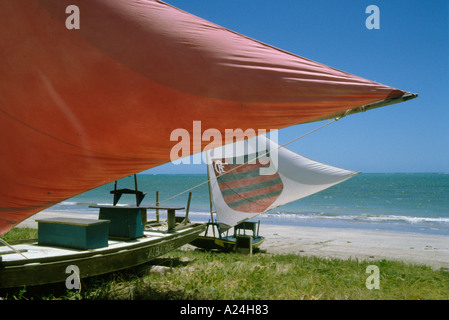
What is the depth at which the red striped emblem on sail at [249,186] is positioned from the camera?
1230 cm

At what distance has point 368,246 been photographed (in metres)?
14.6

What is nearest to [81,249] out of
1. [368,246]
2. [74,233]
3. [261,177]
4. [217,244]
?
[74,233]

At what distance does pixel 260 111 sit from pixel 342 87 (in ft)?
2.73

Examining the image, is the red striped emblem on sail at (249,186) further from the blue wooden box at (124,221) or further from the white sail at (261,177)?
the blue wooden box at (124,221)

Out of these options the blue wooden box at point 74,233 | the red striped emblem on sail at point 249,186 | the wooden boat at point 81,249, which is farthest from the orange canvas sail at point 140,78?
the red striped emblem on sail at point 249,186

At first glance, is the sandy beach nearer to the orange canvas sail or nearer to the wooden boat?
the wooden boat

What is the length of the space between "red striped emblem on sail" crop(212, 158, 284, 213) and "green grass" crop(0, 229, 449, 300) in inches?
180

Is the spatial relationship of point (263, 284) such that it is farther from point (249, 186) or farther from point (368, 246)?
point (368, 246)

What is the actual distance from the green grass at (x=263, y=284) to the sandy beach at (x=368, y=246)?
4.41 metres

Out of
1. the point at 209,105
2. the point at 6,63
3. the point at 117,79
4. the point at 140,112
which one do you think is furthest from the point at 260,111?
the point at 6,63

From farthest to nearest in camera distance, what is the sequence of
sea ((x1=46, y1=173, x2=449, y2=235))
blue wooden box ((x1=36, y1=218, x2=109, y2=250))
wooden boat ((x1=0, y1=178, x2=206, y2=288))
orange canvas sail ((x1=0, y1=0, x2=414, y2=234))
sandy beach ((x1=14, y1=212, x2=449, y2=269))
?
sea ((x1=46, y1=173, x2=449, y2=235)) < sandy beach ((x1=14, y1=212, x2=449, y2=269)) < blue wooden box ((x1=36, y1=218, x2=109, y2=250)) < wooden boat ((x1=0, y1=178, x2=206, y2=288)) < orange canvas sail ((x1=0, y1=0, x2=414, y2=234))

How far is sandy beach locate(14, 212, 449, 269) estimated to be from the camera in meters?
12.0

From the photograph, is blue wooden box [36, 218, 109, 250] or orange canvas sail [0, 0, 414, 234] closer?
orange canvas sail [0, 0, 414, 234]

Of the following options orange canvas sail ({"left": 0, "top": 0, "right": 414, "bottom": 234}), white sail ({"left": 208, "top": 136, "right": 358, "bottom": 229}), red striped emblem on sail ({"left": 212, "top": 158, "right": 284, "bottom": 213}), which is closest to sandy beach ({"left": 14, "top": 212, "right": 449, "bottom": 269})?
red striped emblem on sail ({"left": 212, "top": 158, "right": 284, "bottom": 213})
